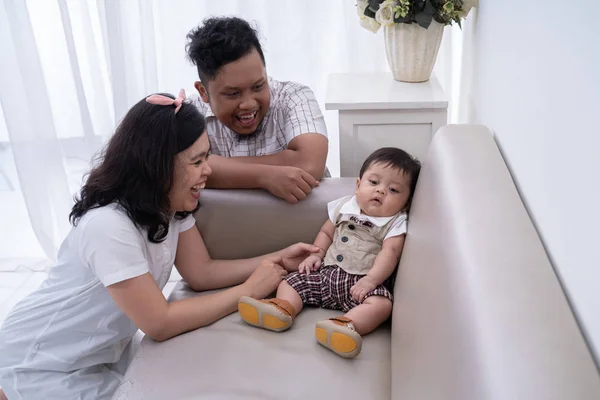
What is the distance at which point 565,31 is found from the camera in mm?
1046

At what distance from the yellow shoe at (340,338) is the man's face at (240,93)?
71cm

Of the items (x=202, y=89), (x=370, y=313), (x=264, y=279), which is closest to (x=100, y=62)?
(x=202, y=89)

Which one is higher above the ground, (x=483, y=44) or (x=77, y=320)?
(x=483, y=44)

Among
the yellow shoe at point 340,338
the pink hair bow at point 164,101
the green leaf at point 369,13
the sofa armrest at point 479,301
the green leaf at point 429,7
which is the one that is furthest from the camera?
the green leaf at point 369,13

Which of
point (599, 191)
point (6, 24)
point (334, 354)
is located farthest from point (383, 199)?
point (6, 24)

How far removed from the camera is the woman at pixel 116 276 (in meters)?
1.55

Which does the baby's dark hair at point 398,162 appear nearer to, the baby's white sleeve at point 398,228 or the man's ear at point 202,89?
the baby's white sleeve at point 398,228

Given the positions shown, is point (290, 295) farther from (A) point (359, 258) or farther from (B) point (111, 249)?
(B) point (111, 249)

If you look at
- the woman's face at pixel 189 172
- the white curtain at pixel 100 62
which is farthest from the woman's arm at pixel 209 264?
the white curtain at pixel 100 62

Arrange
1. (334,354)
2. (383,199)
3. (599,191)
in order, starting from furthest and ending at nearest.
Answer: (383,199)
(334,354)
(599,191)

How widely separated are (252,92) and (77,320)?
30.9 inches

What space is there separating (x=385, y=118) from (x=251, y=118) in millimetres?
467

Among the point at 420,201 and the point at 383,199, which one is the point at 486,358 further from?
the point at 383,199

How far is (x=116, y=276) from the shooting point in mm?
1515
